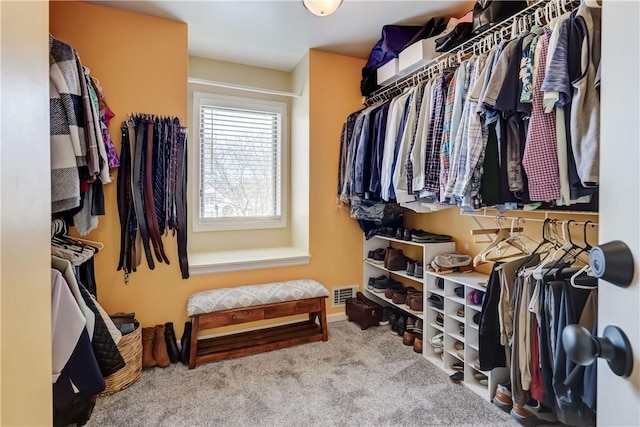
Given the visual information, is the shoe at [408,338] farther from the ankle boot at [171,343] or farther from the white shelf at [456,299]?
the ankle boot at [171,343]

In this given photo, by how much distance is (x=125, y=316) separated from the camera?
82.7 inches

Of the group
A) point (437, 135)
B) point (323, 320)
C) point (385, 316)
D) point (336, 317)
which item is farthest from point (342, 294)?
point (437, 135)

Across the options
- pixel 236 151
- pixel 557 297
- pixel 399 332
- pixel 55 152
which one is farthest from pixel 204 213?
pixel 557 297

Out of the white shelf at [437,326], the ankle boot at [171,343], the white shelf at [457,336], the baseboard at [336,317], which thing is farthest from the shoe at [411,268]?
the ankle boot at [171,343]

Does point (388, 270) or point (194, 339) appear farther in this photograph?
point (388, 270)

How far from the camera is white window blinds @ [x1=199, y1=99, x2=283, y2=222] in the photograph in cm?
303

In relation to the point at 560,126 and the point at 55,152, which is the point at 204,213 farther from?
the point at 560,126

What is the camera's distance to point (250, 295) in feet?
7.68

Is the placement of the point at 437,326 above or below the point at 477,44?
below

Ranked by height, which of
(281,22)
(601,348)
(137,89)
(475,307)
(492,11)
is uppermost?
(281,22)

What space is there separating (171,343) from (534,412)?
7.17ft

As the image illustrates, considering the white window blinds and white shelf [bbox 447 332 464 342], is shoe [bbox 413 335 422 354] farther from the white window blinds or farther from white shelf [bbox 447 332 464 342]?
the white window blinds

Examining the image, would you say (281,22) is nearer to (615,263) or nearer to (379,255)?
(379,255)

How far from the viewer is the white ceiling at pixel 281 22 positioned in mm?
2207
